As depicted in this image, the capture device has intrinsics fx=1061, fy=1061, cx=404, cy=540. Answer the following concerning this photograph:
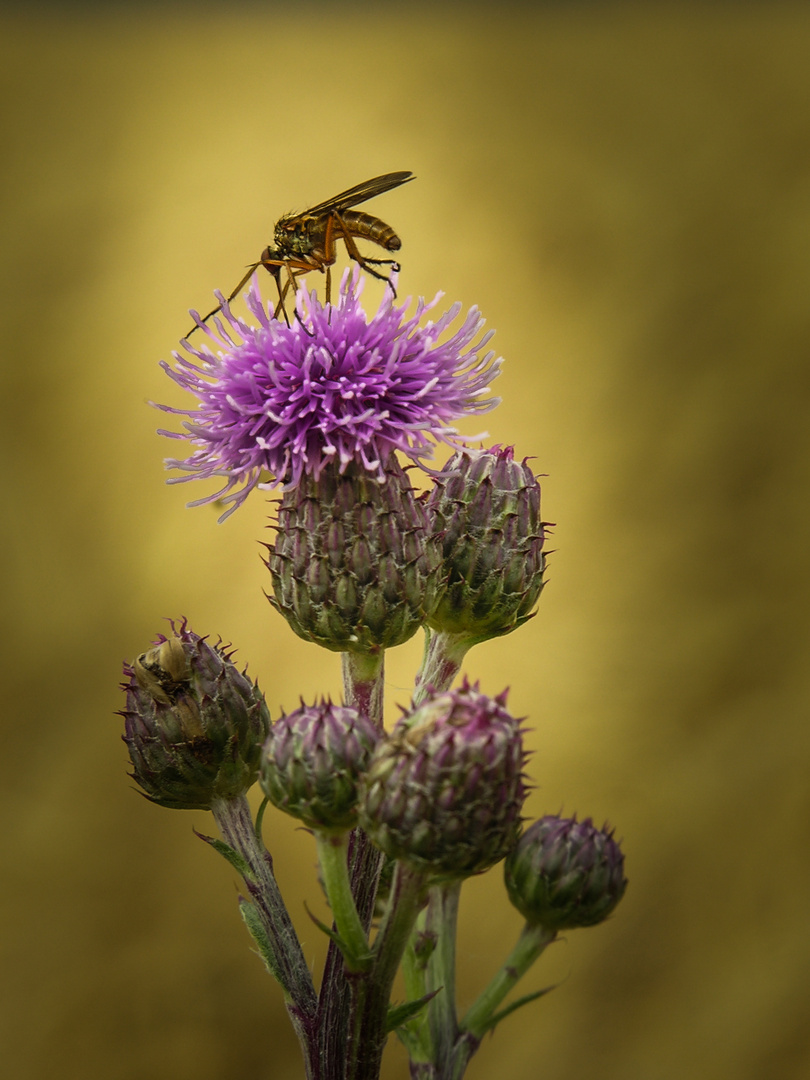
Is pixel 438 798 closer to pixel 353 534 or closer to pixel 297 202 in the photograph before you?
pixel 353 534

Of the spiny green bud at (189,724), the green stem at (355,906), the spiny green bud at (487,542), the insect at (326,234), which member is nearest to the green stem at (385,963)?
the green stem at (355,906)

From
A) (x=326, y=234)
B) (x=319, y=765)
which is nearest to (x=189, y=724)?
(x=319, y=765)

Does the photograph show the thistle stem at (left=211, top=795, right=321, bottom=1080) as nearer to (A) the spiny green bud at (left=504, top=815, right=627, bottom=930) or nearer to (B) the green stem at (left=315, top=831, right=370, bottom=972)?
(B) the green stem at (left=315, top=831, right=370, bottom=972)

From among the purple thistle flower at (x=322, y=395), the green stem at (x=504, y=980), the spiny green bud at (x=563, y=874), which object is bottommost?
the green stem at (x=504, y=980)

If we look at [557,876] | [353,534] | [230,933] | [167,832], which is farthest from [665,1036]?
[353,534]

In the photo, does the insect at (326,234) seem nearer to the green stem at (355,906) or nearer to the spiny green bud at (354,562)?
the spiny green bud at (354,562)

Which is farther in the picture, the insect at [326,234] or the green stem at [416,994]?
the insect at [326,234]
